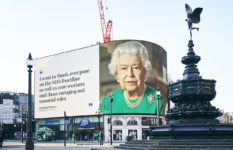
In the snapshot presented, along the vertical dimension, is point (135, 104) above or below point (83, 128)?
above

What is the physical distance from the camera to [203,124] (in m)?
20.3

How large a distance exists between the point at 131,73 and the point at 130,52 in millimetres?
5180

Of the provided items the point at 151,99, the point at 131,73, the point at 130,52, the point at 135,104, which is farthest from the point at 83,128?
the point at 130,52

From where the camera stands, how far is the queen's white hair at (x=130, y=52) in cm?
8125

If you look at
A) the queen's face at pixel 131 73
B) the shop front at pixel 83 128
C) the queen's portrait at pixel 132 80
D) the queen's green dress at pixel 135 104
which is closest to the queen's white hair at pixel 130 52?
the queen's portrait at pixel 132 80

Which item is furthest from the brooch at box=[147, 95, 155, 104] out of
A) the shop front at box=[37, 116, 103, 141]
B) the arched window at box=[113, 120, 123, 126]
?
the shop front at box=[37, 116, 103, 141]

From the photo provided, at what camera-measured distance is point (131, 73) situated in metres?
80.0

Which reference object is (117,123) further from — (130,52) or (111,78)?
(130,52)

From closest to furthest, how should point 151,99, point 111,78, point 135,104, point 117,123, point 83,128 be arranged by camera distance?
point 135,104 → point 151,99 → point 117,123 → point 111,78 → point 83,128

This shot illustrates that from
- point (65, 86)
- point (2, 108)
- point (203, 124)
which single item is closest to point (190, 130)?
point (203, 124)

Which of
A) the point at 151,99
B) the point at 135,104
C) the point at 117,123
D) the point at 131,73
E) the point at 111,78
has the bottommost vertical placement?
the point at 117,123

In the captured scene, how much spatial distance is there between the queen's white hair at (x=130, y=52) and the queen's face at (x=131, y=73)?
948 millimetres

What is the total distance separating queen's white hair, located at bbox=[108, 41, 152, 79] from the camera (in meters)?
81.2

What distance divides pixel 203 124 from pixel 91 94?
216 ft
